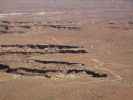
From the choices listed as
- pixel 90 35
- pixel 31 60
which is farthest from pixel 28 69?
pixel 90 35

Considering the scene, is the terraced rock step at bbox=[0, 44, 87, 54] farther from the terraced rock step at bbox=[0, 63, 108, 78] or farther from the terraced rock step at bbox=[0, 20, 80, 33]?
the terraced rock step at bbox=[0, 20, 80, 33]

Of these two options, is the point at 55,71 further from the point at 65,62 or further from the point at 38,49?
the point at 38,49

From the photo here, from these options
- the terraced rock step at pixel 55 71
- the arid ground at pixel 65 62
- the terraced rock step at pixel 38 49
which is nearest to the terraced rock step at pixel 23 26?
the arid ground at pixel 65 62

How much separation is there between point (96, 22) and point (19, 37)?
890 centimetres

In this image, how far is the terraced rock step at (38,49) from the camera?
1697 centimetres

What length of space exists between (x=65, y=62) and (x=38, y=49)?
3.34 meters

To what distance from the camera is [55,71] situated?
13.3m

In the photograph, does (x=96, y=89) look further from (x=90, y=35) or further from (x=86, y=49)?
(x=90, y=35)

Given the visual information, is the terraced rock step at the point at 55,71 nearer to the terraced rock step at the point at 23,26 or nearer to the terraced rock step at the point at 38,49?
the terraced rock step at the point at 38,49

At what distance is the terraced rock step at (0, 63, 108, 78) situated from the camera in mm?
12964

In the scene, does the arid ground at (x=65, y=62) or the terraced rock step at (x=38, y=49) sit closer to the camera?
the arid ground at (x=65, y=62)

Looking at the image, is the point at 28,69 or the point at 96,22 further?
the point at 96,22

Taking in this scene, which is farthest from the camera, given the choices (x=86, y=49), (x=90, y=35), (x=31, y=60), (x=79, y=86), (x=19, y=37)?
(x=90, y=35)

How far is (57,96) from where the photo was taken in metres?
10.4
